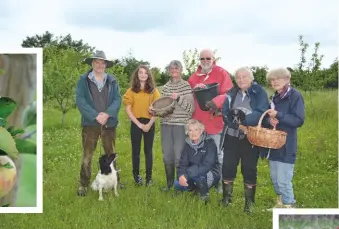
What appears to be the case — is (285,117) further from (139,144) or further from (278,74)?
(139,144)

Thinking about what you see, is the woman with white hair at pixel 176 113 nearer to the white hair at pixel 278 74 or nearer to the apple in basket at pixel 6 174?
the white hair at pixel 278 74

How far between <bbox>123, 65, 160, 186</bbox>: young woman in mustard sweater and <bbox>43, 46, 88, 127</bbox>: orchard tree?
2.25 ft

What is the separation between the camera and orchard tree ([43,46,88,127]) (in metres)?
6.05

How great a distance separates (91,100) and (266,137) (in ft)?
5.68

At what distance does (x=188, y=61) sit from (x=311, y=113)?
4.47 ft

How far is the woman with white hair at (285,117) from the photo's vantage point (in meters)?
5.17

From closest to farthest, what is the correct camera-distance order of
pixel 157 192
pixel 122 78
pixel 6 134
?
1. pixel 6 134
2. pixel 157 192
3. pixel 122 78

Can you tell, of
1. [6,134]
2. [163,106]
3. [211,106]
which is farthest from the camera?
[163,106]

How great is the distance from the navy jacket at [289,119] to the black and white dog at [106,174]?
4.98 ft

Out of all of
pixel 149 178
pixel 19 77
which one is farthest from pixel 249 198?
pixel 19 77

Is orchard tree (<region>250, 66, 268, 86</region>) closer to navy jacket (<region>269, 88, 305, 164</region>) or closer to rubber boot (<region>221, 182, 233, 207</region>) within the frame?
navy jacket (<region>269, 88, 305, 164</region>)

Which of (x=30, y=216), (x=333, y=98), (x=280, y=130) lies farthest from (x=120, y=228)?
(x=333, y=98)

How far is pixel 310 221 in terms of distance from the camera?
521 cm

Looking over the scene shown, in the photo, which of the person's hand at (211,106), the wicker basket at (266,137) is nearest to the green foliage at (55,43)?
the person's hand at (211,106)
